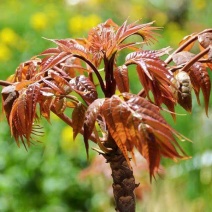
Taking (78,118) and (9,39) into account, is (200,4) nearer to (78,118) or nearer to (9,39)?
(9,39)

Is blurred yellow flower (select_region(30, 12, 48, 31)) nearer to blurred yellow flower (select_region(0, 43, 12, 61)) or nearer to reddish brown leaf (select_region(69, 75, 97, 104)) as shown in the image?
blurred yellow flower (select_region(0, 43, 12, 61))

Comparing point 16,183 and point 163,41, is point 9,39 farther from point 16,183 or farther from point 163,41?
point 16,183

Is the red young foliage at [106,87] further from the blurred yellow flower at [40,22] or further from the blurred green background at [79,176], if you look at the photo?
the blurred yellow flower at [40,22]

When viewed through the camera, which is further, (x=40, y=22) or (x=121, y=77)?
(x=40, y=22)

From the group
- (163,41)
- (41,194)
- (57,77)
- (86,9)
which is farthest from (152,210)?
(86,9)

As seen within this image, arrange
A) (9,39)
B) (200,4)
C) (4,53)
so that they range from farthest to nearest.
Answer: (200,4)
(9,39)
(4,53)

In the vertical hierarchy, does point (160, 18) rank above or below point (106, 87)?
above

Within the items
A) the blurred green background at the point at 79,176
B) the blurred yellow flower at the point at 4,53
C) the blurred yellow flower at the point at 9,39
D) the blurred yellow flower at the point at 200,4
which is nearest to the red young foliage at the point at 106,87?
the blurred green background at the point at 79,176

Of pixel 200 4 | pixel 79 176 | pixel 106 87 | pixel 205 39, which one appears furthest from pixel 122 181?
pixel 200 4

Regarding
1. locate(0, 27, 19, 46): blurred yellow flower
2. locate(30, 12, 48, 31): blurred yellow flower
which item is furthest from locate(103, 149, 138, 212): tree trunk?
locate(30, 12, 48, 31): blurred yellow flower
